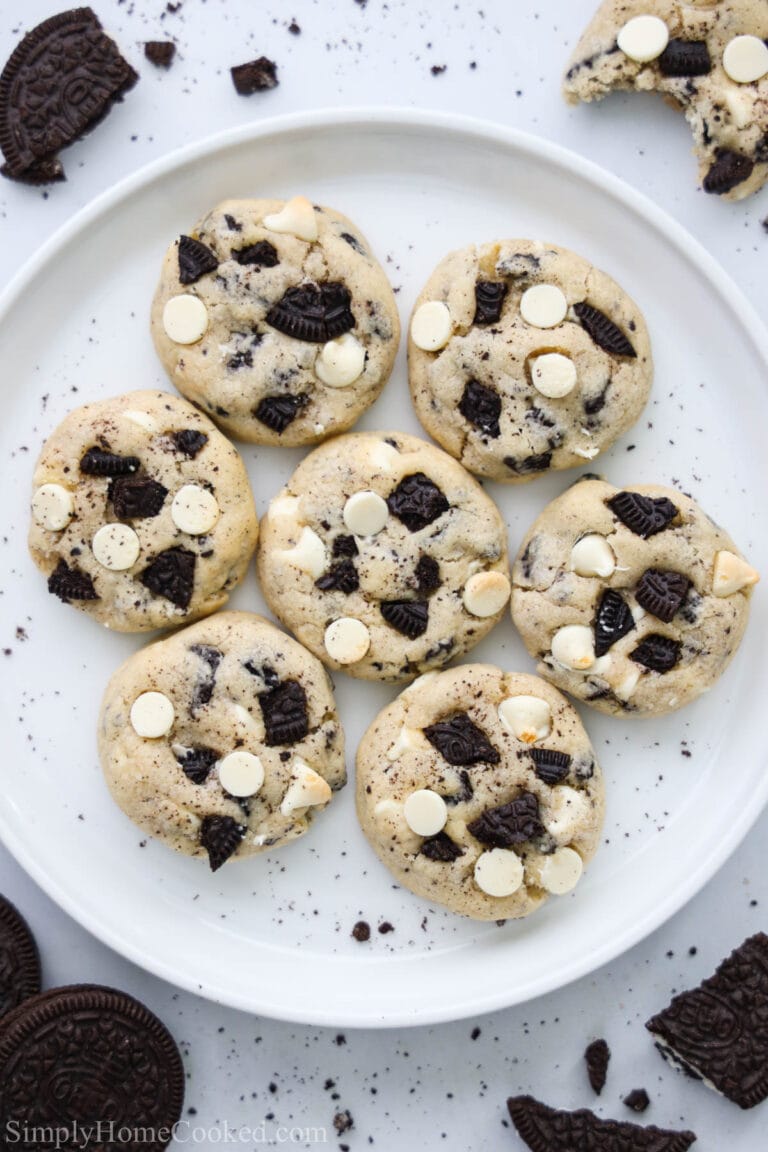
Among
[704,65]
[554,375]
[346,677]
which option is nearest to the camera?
[554,375]

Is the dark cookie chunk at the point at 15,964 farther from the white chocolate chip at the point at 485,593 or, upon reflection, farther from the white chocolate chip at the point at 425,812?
the white chocolate chip at the point at 485,593

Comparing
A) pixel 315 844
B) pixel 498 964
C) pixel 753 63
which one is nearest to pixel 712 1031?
pixel 498 964

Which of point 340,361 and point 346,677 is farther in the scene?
point 346,677

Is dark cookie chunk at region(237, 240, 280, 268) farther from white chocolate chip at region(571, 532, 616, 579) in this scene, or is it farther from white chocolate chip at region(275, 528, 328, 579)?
white chocolate chip at region(571, 532, 616, 579)

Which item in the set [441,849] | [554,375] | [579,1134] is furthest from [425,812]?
[554,375]

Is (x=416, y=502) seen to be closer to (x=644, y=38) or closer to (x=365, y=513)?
(x=365, y=513)

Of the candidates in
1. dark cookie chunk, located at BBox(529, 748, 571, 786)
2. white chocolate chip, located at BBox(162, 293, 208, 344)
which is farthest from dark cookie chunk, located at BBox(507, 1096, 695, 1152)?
white chocolate chip, located at BBox(162, 293, 208, 344)
